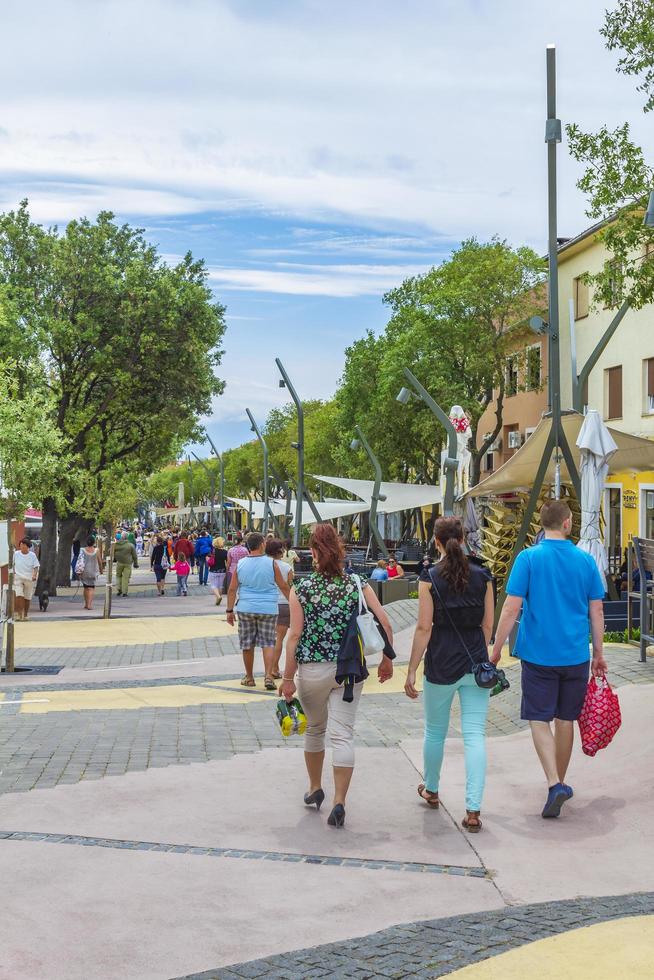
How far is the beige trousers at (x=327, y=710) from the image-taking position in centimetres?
675

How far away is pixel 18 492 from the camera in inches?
880

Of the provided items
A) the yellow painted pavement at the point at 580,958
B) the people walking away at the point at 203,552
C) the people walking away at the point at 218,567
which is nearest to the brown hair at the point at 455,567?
the yellow painted pavement at the point at 580,958

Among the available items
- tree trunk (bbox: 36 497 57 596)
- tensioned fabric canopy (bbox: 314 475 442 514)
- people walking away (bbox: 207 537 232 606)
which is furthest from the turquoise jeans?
tensioned fabric canopy (bbox: 314 475 442 514)

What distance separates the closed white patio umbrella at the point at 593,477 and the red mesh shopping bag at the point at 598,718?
312 inches

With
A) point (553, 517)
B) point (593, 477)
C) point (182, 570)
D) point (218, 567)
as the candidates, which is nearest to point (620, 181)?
point (593, 477)

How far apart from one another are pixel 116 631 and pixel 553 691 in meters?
14.5

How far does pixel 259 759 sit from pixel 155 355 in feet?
81.6

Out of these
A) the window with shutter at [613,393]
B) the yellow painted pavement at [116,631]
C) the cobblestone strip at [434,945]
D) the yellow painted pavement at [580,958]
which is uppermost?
the window with shutter at [613,393]

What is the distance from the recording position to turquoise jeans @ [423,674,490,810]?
6.61 metres

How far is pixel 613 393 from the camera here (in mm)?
36000

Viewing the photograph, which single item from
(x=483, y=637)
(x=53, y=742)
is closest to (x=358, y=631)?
(x=483, y=637)

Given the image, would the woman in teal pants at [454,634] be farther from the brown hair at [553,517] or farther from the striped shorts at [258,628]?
the striped shorts at [258,628]

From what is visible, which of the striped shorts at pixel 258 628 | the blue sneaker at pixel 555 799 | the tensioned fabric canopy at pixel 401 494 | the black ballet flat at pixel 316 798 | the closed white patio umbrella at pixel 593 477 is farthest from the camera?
the tensioned fabric canopy at pixel 401 494

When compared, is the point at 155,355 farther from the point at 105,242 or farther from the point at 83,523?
the point at 83,523
